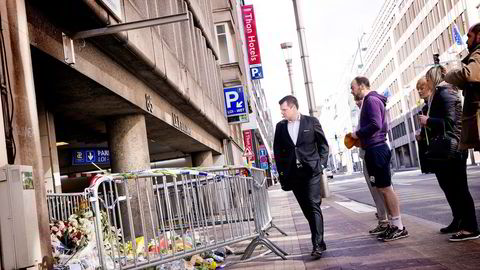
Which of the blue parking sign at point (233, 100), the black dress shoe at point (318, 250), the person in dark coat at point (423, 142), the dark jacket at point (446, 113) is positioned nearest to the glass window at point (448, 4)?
the blue parking sign at point (233, 100)

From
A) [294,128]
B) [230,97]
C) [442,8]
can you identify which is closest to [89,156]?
[230,97]

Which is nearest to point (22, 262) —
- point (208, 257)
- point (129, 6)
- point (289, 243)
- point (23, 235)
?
point (23, 235)

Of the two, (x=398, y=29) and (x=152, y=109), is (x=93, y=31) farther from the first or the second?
(x=398, y=29)

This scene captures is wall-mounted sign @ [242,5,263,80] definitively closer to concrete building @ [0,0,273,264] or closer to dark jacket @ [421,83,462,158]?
concrete building @ [0,0,273,264]

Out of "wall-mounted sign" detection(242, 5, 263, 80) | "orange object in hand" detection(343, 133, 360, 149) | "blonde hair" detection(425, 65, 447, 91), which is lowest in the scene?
"orange object in hand" detection(343, 133, 360, 149)

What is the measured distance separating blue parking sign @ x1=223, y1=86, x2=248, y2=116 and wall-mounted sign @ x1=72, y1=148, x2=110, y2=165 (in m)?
7.58

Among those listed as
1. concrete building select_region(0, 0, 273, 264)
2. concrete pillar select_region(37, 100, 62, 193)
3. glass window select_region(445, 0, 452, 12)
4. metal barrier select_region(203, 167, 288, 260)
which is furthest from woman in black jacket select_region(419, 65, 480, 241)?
glass window select_region(445, 0, 452, 12)

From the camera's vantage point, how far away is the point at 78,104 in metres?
10.4

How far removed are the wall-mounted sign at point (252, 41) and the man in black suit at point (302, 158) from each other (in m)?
31.1

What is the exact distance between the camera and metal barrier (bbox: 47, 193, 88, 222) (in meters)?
9.06

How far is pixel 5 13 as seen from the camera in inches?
201

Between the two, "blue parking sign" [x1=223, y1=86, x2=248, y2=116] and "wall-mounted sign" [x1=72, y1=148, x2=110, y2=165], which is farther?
"blue parking sign" [x1=223, y1=86, x2=248, y2=116]

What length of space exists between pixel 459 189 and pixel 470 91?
1754mm

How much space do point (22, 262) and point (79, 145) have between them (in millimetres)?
14006
